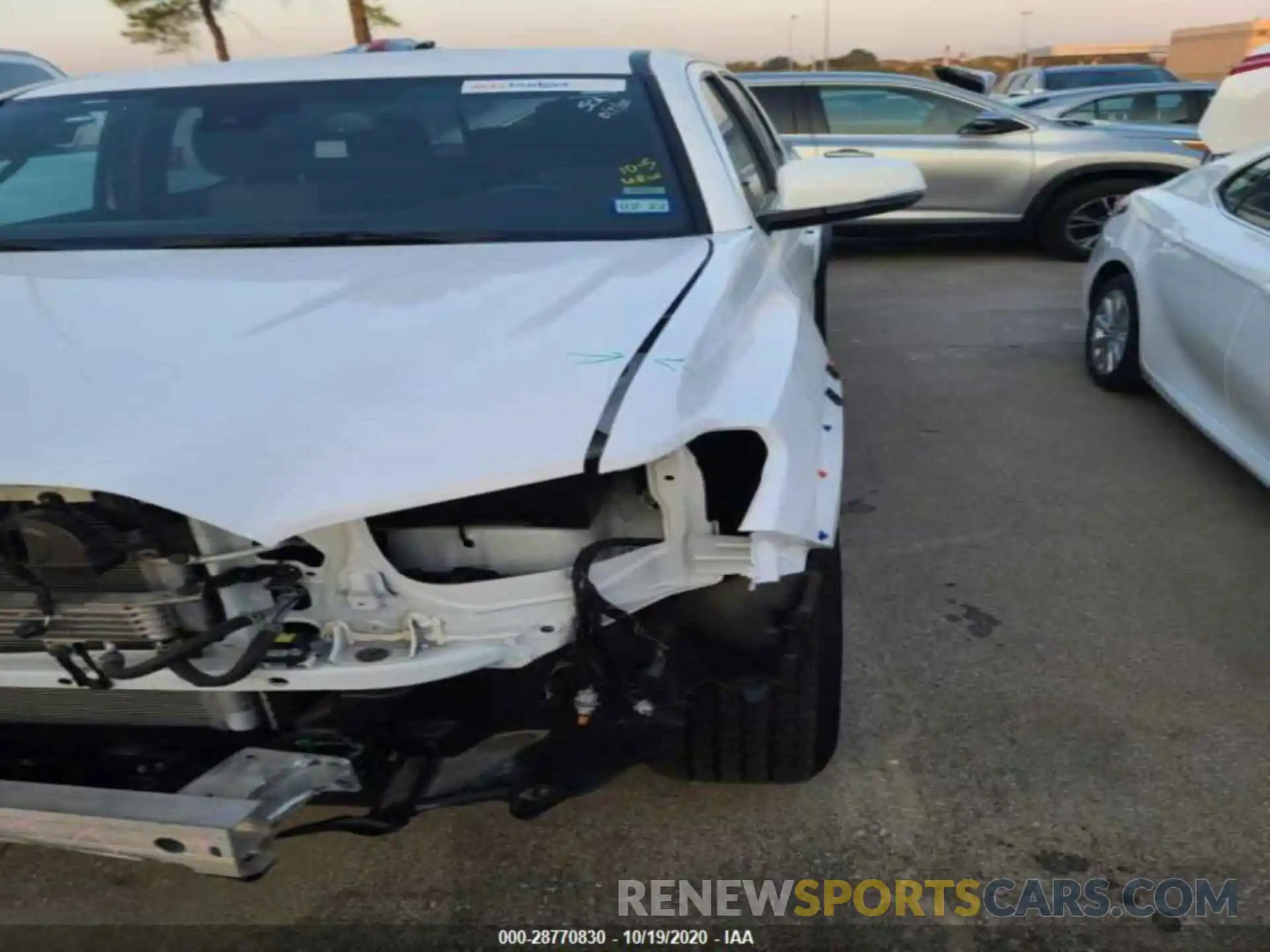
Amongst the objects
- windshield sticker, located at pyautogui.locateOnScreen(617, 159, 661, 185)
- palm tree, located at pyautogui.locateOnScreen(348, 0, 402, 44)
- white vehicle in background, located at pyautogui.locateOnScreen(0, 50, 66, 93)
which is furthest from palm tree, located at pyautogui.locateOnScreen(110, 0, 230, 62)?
windshield sticker, located at pyautogui.locateOnScreen(617, 159, 661, 185)

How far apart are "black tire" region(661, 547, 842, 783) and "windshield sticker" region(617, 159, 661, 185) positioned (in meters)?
1.18

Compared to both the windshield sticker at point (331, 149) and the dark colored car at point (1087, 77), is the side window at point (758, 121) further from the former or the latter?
the dark colored car at point (1087, 77)

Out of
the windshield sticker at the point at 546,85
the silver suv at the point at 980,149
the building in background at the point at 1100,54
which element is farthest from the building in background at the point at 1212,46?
the windshield sticker at the point at 546,85

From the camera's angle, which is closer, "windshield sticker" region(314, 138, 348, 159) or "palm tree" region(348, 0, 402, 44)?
"windshield sticker" region(314, 138, 348, 159)

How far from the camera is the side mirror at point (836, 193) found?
297 cm

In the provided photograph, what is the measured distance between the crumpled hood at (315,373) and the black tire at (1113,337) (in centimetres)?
313

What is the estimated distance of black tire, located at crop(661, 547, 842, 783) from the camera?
2.01m

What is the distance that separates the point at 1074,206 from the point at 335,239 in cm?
741

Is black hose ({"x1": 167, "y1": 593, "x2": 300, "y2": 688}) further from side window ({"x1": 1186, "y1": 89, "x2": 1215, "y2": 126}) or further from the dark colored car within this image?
the dark colored car

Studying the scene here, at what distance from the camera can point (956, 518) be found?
3965mm

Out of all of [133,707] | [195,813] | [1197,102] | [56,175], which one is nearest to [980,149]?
[1197,102]

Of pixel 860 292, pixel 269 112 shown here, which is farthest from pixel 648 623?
pixel 860 292

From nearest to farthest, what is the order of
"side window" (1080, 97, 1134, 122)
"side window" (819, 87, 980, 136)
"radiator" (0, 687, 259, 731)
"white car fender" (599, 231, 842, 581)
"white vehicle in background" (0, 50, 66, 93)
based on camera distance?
"white car fender" (599, 231, 842, 581) < "radiator" (0, 687, 259, 731) < "white vehicle in background" (0, 50, 66, 93) < "side window" (819, 87, 980, 136) < "side window" (1080, 97, 1134, 122)

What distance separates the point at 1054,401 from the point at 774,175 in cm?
200
